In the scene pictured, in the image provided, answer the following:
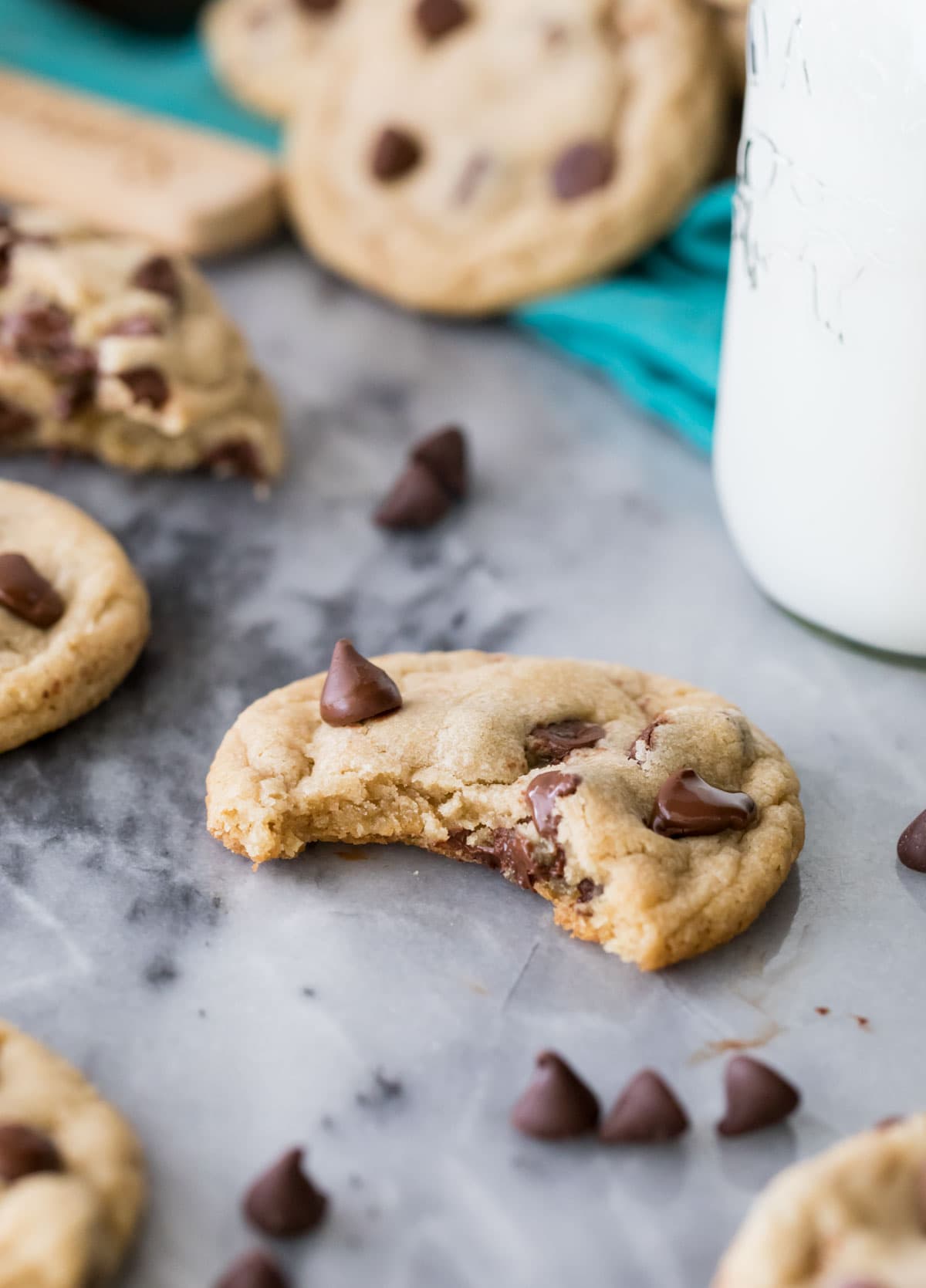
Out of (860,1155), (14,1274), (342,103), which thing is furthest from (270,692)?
(342,103)

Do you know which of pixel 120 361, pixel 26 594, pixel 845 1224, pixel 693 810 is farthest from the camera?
pixel 120 361

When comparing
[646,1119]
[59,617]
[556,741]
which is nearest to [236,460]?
[59,617]

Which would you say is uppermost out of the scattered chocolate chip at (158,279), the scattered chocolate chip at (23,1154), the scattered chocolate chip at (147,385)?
the scattered chocolate chip at (158,279)

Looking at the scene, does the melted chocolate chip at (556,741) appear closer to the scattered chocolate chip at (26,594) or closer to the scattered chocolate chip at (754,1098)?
the scattered chocolate chip at (754,1098)

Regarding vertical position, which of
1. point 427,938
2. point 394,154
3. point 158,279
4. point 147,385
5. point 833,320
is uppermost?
point 833,320

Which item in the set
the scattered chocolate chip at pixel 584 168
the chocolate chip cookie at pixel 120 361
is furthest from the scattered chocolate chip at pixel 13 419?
the scattered chocolate chip at pixel 584 168

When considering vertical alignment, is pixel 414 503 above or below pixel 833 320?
below

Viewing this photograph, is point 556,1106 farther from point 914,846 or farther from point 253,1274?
point 914,846

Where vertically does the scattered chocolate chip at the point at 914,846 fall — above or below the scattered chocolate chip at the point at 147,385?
below
